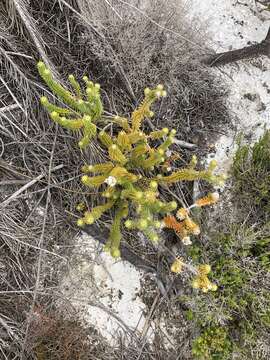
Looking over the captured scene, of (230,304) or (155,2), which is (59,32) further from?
(230,304)

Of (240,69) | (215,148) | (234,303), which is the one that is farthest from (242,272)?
(240,69)

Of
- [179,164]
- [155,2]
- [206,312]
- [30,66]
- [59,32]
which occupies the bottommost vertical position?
[206,312]

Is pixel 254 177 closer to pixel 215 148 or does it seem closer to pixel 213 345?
pixel 215 148

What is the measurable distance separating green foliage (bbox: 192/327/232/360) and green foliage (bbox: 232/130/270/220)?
99 cm

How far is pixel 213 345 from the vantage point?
3424 millimetres

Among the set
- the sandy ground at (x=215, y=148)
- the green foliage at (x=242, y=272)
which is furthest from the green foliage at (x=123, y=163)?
Result: the sandy ground at (x=215, y=148)

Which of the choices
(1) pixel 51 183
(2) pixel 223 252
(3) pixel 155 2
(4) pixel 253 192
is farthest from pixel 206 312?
(3) pixel 155 2

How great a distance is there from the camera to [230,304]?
343 cm

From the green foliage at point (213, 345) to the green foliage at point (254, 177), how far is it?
3.25ft

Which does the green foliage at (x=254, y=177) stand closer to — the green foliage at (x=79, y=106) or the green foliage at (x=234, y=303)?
the green foliage at (x=234, y=303)

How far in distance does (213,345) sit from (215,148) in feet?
5.45

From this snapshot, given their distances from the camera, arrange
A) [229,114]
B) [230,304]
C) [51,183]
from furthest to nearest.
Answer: [229,114] → [51,183] → [230,304]

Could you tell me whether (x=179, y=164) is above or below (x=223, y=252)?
above

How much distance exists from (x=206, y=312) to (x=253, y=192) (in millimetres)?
1053
